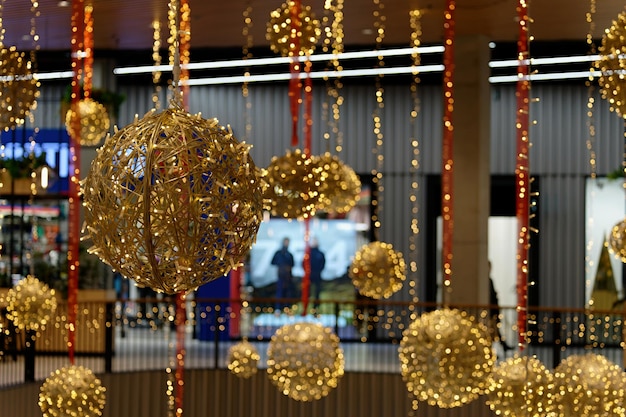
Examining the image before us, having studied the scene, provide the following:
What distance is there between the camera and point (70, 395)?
8.25 m

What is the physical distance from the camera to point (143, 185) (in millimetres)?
4715

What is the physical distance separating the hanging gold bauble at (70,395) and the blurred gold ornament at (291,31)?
264 cm

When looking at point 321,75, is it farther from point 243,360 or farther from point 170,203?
point 170,203

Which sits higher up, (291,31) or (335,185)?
(291,31)

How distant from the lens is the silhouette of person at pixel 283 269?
54.3ft

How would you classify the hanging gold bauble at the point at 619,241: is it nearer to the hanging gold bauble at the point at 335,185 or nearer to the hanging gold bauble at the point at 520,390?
the hanging gold bauble at the point at 520,390

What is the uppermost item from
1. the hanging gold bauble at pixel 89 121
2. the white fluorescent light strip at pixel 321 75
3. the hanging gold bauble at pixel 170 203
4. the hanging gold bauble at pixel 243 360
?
the white fluorescent light strip at pixel 321 75

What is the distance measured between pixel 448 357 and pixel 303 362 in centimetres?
96

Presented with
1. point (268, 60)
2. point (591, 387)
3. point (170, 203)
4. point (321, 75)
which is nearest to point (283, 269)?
point (321, 75)

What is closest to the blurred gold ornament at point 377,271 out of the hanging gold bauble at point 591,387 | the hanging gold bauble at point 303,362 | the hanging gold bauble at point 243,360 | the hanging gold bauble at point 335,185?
the hanging gold bauble at point 335,185

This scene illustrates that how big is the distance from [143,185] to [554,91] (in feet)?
40.4

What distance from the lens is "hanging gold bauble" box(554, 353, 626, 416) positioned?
25.2 feet

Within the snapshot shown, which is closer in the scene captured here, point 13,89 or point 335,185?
point 13,89

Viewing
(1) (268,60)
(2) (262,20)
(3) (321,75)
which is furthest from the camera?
(3) (321,75)
